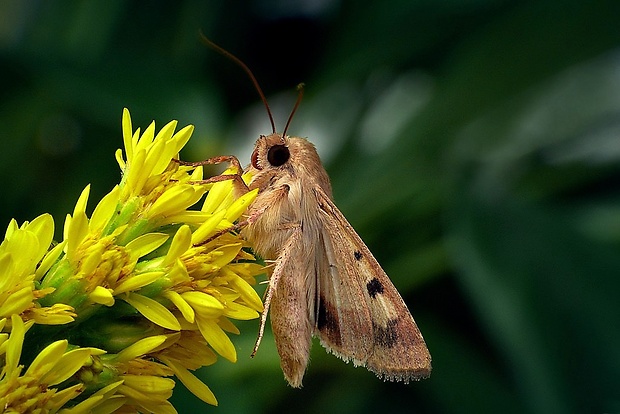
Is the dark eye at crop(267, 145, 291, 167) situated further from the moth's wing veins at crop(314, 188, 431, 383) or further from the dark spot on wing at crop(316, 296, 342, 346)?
the dark spot on wing at crop(316, 296, 342, 346)

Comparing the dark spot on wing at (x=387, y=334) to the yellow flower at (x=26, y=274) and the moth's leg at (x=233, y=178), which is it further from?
the yellow flower at (x=26, y=274)

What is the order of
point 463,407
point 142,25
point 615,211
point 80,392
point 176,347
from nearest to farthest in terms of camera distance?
point 80,392, point 176,347, point 463,407, point 615,211, point 142,25

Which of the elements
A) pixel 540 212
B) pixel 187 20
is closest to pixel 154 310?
pixel 540 212

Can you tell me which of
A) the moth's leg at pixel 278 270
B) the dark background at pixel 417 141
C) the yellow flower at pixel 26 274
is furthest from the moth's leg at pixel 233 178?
the dark background at pixel 417 141

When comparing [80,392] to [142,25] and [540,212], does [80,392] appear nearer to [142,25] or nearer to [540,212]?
[540,212]

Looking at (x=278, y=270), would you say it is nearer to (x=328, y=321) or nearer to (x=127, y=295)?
(x=328, y=321)

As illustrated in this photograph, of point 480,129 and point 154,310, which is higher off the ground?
point 480,129

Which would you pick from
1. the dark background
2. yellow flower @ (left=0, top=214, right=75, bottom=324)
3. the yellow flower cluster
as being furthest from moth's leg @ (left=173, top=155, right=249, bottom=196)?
the dark background
